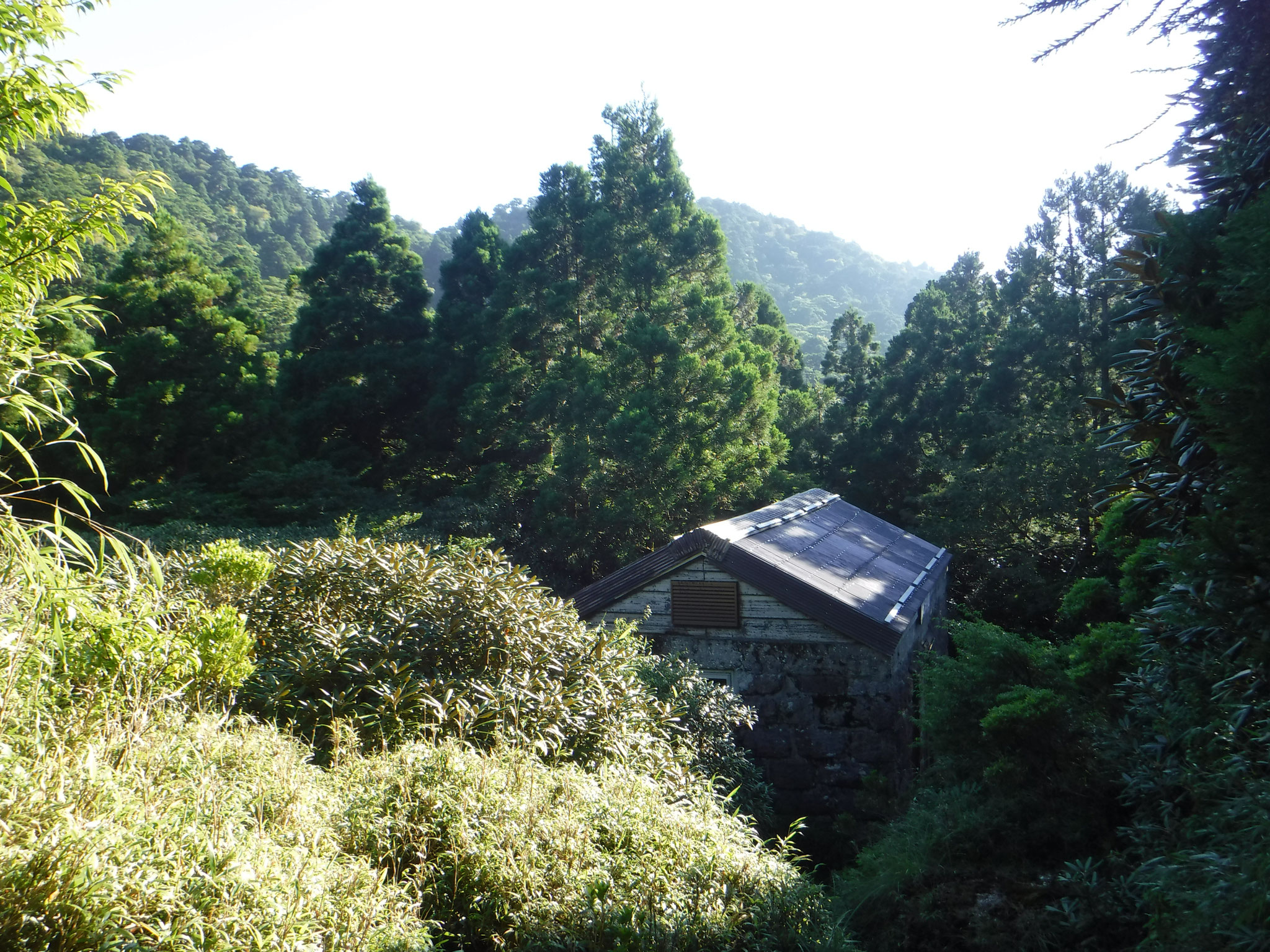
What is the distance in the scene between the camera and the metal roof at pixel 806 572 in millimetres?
9109

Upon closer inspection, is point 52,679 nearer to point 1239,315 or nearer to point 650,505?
point 1239,315

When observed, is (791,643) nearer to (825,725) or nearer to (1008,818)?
(825,725)

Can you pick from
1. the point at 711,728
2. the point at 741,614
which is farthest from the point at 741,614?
the point at 711,728

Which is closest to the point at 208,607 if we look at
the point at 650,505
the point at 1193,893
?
the point at 1193,893

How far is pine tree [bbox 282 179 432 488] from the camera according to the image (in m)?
23.3

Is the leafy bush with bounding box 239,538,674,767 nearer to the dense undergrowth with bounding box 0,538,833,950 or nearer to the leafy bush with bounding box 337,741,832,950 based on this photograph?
the dense undergrowth with bounding box 0,538,833,950

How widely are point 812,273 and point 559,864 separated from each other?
62.3 m

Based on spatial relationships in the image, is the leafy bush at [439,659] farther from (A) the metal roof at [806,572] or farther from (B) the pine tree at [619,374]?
(B) the pine tree at [619,374]

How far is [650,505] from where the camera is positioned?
17.9 metres

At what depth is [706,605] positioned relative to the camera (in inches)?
383

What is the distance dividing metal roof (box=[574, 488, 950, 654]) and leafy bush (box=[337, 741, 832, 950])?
456 centimetres

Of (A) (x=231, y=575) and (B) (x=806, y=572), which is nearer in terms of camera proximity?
(A) (x=231, y=575)

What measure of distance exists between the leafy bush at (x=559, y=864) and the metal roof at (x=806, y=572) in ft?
15.0

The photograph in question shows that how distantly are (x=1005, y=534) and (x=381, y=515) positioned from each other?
44.7 ft
